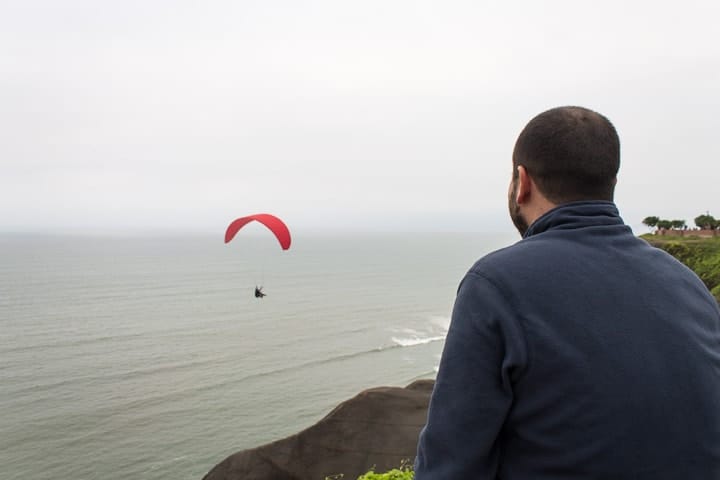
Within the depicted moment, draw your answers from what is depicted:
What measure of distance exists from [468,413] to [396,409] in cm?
1447

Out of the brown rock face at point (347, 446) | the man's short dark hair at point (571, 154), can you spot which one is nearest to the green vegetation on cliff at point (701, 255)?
the brown rock face at point (347, 446)

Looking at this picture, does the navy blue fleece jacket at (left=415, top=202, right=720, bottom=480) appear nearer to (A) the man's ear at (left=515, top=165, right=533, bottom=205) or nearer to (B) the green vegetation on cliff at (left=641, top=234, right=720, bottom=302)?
(A) the man's ear at (left=515, top=165, right=533, bottom=205)

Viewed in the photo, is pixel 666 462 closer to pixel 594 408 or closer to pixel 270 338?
pixel 594 408

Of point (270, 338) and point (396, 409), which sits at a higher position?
point (396, 409)

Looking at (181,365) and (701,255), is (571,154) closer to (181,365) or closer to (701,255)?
(701,255)

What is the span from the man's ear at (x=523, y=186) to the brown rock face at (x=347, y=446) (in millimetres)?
13525

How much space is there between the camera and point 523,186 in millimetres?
1603

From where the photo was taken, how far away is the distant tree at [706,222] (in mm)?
43125

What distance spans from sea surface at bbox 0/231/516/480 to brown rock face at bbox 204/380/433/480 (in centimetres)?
921

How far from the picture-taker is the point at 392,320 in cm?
5481

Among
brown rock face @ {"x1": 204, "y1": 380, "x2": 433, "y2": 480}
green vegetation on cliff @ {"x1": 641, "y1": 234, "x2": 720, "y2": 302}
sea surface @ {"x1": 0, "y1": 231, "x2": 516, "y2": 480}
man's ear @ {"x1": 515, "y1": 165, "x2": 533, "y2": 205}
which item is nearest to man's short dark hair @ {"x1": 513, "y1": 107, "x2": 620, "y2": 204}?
man's ear @ {"x1": 515, "y1": 165, "x2": 533, "y2": 205}

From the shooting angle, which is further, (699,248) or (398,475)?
(699,248)

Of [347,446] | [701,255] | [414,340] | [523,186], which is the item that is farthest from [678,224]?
[523,186]

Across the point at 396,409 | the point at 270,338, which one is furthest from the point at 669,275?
the point at 270,338
